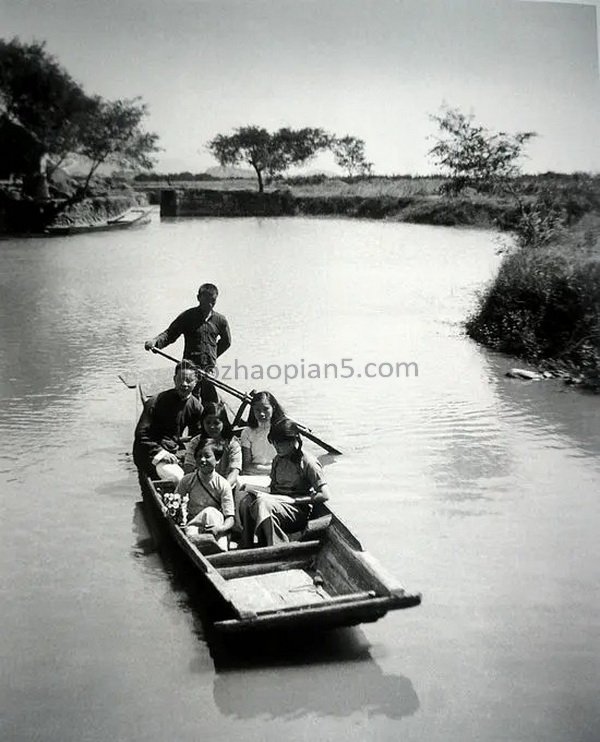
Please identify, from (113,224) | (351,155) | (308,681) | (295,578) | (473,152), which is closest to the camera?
(308,681)

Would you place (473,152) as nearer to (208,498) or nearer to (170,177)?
(170,177)

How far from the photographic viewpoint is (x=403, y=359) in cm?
346

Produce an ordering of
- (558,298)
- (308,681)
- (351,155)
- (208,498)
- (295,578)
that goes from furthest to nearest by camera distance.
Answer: (558,298), (351,155), (208,498), (295,578), (308,681)

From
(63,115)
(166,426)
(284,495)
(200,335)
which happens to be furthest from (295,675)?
(63,115)

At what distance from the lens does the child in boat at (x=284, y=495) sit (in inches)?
123

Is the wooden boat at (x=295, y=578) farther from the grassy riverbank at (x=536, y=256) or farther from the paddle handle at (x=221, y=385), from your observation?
the grassy riverbank at (x=536, y=256)

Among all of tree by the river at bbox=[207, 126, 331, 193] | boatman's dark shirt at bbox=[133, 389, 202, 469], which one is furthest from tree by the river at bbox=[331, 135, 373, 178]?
boatman's dark shirt at bbox=[133, 389, 202, 469]

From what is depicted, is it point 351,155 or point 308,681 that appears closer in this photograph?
point 308,681

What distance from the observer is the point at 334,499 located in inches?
132

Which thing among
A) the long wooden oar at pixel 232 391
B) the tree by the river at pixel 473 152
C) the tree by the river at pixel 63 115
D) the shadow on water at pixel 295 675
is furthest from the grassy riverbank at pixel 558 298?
the tree by the river at pixel 63 115

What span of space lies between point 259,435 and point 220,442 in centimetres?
14

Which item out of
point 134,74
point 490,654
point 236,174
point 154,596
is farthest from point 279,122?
point 490,654

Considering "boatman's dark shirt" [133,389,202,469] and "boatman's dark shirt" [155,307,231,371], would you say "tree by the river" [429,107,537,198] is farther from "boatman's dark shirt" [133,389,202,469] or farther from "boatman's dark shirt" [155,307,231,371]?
"boatman's dark shirt" [133,389,202,469]

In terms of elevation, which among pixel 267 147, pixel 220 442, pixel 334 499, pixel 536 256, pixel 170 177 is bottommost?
pixel 334 499
